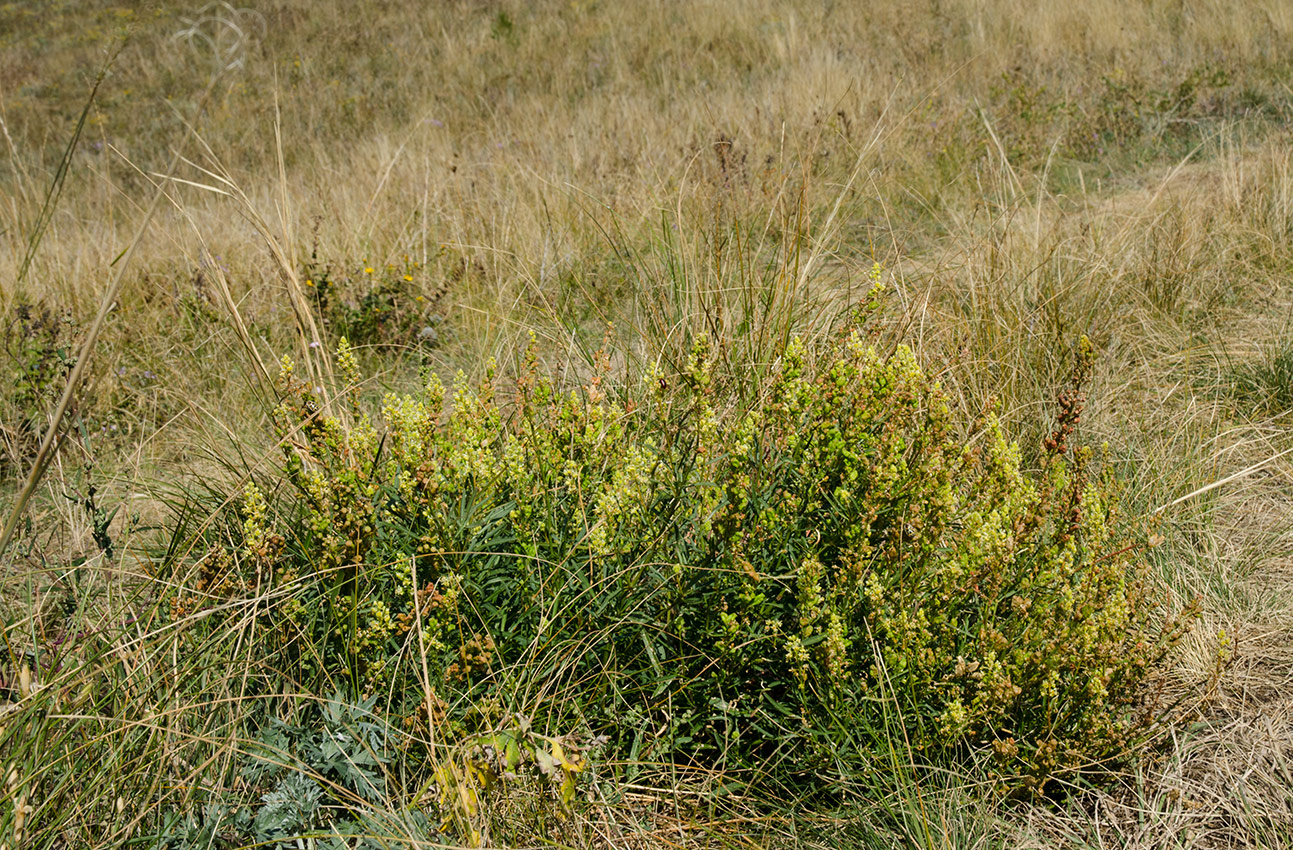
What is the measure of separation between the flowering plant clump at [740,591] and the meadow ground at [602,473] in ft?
0.06

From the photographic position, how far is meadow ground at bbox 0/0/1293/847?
1.72 meters

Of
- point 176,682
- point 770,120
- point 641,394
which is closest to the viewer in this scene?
point 176,682

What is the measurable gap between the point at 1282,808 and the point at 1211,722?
232mm

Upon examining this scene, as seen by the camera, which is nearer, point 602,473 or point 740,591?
point 740,591

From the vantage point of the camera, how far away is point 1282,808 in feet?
5.90

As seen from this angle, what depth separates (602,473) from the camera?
212cm

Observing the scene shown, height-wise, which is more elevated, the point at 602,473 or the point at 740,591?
the point at 602,473

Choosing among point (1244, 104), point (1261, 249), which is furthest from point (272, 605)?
point (1244, 104)

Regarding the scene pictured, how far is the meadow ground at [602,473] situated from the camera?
172 centimetres

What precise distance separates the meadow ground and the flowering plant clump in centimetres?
2

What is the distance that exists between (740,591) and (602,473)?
1.46ft

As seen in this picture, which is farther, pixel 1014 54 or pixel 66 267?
pixel 1014 54

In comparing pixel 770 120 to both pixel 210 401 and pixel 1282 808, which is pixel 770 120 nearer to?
pixel 210 401

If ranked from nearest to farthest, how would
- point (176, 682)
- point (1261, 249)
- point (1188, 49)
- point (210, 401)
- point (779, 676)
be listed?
point (176, 682) → point (779, 676) → point (210, 401) → point (1261, 249) → point (1188, 49)
